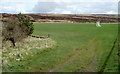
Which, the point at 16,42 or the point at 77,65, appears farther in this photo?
the point at 16,42

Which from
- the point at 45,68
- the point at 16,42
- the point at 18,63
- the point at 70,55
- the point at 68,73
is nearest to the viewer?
the point at 68,73

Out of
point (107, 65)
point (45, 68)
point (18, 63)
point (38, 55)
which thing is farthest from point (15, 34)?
point (107, 65)

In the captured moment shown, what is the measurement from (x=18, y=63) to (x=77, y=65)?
6.54 meters

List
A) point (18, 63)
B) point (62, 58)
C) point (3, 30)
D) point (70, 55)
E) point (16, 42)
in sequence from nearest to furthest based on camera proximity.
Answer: point (18, 63), point (62, 58), point (70, 55), point (3, 30), point (16, 42)

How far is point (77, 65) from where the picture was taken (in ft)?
61.7

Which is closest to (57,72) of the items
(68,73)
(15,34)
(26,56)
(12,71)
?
(68,73)

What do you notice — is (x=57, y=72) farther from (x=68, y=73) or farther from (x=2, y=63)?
(x=2, y=63)

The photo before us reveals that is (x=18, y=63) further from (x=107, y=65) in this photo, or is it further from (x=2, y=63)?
(x=107, y=65)

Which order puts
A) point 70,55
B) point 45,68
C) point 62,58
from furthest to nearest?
point 70,55 < point 62,58 < point 45,68

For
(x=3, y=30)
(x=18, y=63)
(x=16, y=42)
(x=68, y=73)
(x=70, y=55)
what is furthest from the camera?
(x=16, y=42)

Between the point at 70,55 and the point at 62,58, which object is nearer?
the point at 62,58

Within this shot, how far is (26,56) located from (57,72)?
6.92m

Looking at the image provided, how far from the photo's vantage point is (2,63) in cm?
1820

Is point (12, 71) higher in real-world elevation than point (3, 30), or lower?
lower
